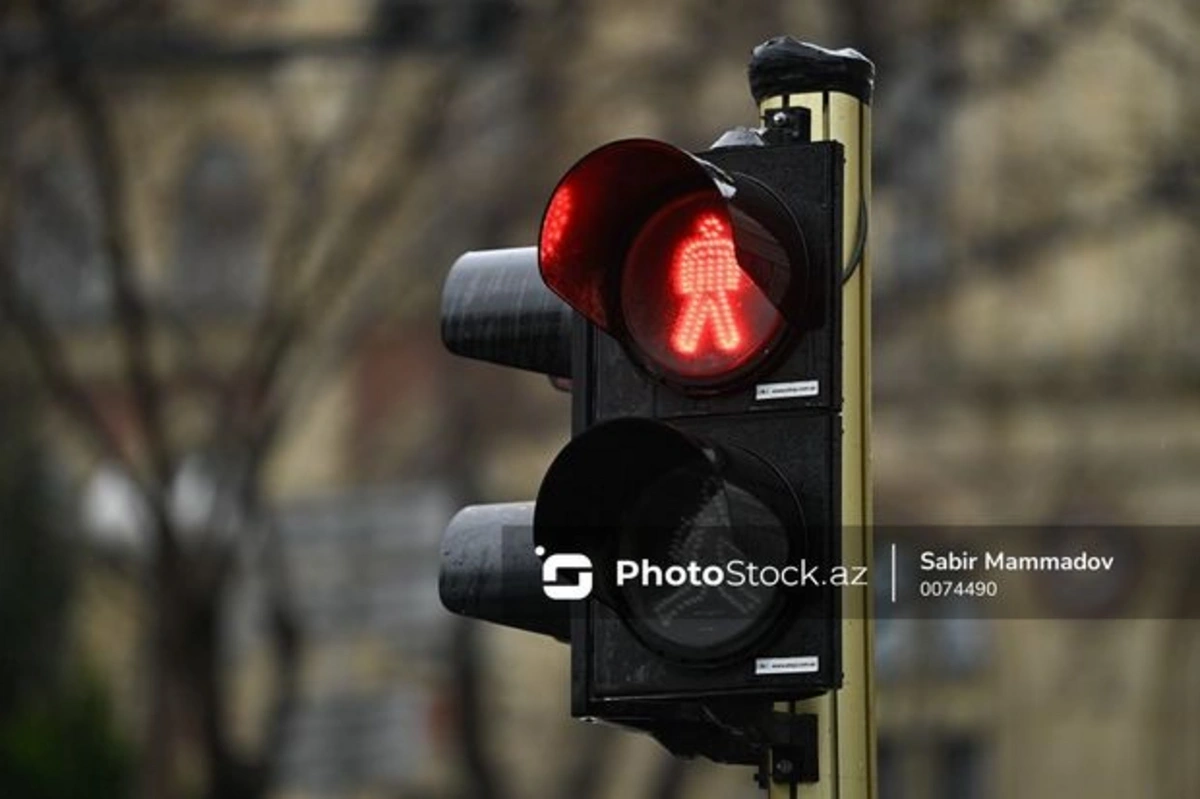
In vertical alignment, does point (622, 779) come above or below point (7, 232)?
below

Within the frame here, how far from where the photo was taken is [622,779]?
2986 cm

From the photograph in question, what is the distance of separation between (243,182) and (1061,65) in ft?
17.0

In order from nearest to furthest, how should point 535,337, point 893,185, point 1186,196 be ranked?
point 535,337, point 1186,196, point 893,185

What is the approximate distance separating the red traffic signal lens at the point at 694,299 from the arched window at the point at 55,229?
527 inches

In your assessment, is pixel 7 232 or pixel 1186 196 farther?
pixel 7 232

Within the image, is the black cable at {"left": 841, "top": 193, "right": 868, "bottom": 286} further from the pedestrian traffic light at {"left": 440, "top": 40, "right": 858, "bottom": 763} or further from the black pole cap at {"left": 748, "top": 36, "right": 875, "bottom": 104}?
the black pole cap at {"left": 748, "top": 36, "right": 875, "bottom": 104}

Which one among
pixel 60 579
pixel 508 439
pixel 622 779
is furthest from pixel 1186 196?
pixel 622 779

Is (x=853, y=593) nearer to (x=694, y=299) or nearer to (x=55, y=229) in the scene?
(x=694, y=299)

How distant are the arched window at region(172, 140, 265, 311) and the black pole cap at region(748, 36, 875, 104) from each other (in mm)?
15886

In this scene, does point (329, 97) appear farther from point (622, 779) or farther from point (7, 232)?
point (622, 779)

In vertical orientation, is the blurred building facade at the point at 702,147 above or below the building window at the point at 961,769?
above

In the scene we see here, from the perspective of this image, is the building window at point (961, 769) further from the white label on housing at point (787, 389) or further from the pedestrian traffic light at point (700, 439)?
the white label on housing at point (787, 389)

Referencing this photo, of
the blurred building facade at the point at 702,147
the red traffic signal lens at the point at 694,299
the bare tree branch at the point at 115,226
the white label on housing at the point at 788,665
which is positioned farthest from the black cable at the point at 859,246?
the bare tree branch at the point at 115,226

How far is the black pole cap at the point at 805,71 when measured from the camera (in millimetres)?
5828
